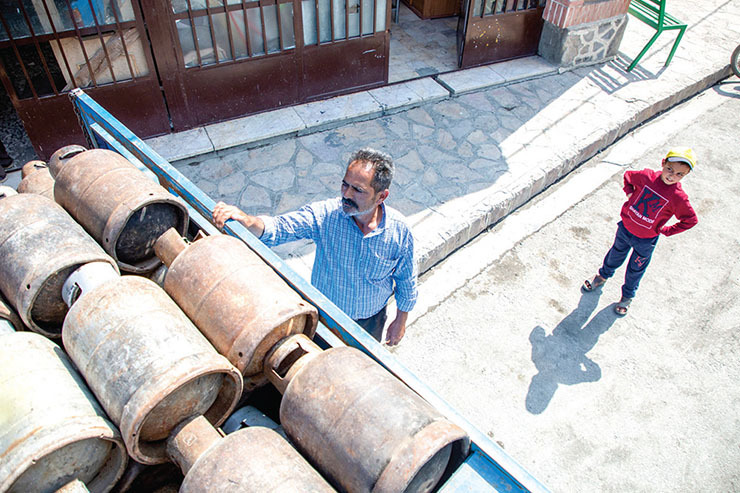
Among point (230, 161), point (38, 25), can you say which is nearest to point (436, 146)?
point (230, 161)

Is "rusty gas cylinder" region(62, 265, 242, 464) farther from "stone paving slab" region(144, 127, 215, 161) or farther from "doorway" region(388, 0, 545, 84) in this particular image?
"doorway" region(388, 0, 545, 84)

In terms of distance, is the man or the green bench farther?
the green bench

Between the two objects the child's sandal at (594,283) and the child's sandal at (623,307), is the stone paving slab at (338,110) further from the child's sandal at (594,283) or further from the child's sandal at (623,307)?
the child's sandal at (623,307)

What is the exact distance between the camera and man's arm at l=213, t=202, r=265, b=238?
2816 millimetres

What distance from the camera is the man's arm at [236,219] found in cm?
282

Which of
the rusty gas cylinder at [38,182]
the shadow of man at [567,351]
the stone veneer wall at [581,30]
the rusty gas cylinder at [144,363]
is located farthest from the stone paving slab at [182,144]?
the stone veneer wall at [581,30]

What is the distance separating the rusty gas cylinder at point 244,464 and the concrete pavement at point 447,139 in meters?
2.83

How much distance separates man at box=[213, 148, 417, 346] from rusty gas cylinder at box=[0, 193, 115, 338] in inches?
29.2

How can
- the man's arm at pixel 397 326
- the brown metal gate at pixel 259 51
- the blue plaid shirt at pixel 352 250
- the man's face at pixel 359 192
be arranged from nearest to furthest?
1. the man's face at pixel 359 192
2. the blue plaid shirt at pixel 352 250
3. the man's arm at pixel 397 326
4. the brown metal gate at pixel 259 51

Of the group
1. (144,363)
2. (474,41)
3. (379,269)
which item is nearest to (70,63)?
(379,269)

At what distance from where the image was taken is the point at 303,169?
588cm

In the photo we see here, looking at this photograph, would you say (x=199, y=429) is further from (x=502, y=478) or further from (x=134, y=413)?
(x=502, y=478)

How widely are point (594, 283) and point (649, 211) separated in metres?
1.03

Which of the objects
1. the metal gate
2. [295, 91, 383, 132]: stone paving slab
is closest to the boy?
[295, 91, 383, 132]: stone paving slab
